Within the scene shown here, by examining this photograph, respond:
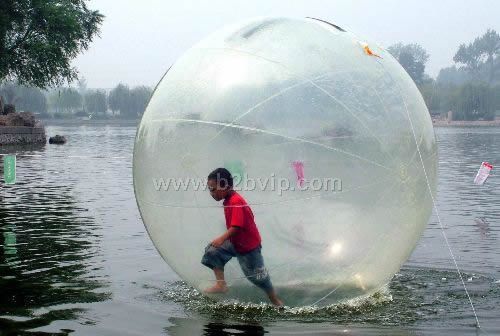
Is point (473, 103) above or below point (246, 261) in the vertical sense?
above

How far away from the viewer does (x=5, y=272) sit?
9.16 meters

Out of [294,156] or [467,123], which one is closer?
[294,156]

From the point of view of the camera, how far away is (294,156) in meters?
6.60

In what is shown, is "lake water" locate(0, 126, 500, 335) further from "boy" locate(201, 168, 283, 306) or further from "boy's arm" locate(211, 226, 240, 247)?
"boy's arm" locate(211, 226, 240, 247)

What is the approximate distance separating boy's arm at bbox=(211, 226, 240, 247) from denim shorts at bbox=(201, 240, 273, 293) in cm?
3

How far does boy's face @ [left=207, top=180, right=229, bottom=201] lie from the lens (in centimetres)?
668

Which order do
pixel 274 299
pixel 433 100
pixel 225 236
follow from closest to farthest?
1. pixel 225 236
2. pixel 274 299
3. pixel 433 100

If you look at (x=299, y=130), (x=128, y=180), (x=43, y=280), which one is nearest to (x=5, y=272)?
(x=43, y=280)

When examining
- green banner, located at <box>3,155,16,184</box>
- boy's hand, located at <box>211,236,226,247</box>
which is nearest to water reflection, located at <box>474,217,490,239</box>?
boy's hand, located at <box>211,236,226,247</box>

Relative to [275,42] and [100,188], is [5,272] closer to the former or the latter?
[275,42]

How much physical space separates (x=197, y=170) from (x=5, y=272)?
350 cm

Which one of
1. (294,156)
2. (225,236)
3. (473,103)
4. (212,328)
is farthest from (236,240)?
(473,103)

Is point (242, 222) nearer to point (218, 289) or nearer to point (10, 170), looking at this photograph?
point (218, 289)

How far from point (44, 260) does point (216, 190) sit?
3.95 metres
